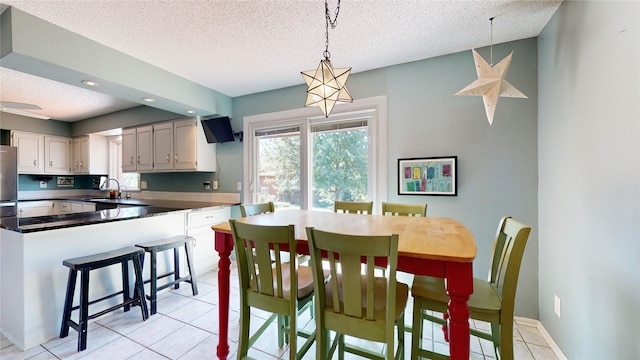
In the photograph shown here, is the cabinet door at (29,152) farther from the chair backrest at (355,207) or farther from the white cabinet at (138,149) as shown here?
the chair backrest at (355,207)

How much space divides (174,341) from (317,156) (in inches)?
87.3

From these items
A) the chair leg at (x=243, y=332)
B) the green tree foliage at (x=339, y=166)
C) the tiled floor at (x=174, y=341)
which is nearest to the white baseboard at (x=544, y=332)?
the tiled floor at (x=174, y=341)

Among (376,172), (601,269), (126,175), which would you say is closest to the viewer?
(601,269)

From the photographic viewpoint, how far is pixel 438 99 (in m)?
2.44

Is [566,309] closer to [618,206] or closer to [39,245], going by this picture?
[618,206]

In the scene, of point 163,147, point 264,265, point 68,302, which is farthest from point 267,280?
point 163,147

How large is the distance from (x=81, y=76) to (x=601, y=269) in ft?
12.6

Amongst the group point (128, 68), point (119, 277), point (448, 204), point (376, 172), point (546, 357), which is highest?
point (128, 68)

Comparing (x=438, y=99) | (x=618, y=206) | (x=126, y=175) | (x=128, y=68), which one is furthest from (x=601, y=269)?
(x=126, y=175)

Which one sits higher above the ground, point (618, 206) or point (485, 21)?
point (485, 21)

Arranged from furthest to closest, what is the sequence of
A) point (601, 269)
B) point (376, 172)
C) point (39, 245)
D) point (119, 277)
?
point (376, 172)
point (119, 277)
point (39, 245)
point (601, 269)

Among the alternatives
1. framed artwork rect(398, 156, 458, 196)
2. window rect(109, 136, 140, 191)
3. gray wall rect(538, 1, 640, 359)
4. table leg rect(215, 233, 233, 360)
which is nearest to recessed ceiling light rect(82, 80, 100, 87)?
table leg rect(215, 233, 233, 360)

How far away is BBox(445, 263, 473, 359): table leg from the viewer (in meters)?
1.06

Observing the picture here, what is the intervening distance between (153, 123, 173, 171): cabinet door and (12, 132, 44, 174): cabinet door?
8.23 ft
